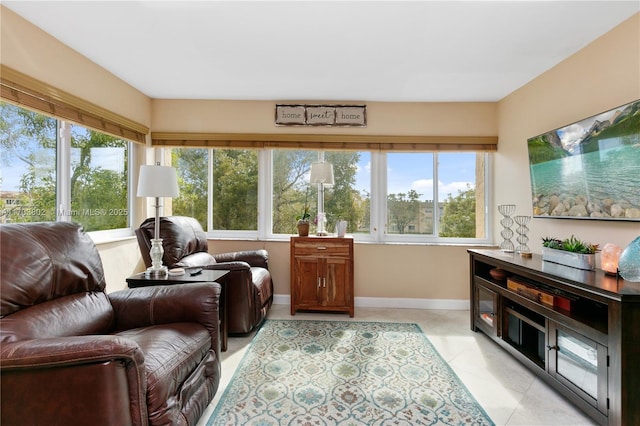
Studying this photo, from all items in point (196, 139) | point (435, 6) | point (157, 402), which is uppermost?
point (435, 6)

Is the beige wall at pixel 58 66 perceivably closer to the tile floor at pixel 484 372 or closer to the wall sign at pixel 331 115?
the wall sign at pixel 331 115

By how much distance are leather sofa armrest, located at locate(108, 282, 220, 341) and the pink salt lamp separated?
247 centimetres

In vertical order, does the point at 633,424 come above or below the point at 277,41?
below

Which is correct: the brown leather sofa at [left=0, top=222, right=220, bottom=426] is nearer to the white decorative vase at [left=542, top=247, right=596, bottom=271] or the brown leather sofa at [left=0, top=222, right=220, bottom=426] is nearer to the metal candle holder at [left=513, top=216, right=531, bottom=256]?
the white decorative vase at [left=542, top=247, right=596, bottom=271]

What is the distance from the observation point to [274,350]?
2.44 m

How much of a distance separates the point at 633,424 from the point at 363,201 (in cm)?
274

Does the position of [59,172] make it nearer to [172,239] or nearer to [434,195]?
[172,239]

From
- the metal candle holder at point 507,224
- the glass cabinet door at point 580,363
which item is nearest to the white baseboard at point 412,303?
the metal candle holder at point 507,224

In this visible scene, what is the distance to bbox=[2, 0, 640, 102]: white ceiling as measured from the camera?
6.32 feet

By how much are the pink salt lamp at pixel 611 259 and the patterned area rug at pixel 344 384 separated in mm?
1183

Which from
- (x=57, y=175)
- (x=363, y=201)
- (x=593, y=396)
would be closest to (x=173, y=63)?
(x=57, y=175)

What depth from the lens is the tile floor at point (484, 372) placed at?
1.71m

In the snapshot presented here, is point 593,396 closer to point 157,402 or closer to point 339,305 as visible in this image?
point 339,305

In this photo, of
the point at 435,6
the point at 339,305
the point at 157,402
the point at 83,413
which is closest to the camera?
the point at 83,413
